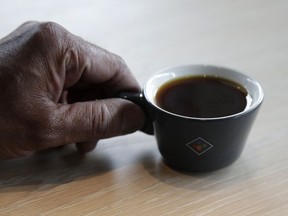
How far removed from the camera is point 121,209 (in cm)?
58

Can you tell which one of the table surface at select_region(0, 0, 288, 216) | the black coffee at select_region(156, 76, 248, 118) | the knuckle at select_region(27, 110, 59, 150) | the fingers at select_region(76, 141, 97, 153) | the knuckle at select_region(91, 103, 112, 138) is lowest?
the table surface at select_region(0, 0, 288, 216)

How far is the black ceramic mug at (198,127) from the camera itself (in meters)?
0.57

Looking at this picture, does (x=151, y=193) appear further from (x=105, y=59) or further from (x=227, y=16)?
Answer: (x=227, y=16)

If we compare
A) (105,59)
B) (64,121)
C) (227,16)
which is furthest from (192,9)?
(64,121)

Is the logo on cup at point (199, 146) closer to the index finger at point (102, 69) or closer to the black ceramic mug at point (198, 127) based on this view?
the black ceramic mug at point (198, 127)

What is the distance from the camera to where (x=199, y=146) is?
1.94 ft

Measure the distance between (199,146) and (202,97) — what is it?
0.07 metres

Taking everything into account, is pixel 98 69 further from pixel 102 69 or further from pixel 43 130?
pixel 43 130

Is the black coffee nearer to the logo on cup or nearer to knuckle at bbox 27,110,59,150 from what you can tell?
the logo on cup

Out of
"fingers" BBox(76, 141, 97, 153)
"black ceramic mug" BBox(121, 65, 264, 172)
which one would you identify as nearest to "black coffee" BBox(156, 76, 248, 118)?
"black ceramic mug" BBox(121, 65, 264, 172)

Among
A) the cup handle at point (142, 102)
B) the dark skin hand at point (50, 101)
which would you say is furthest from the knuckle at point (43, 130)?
the cup handle at point (142, 102)

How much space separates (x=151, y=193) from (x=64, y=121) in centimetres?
13

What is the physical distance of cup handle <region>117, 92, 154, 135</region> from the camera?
2.09 ft

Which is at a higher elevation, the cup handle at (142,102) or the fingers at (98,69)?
the fingers at (98,69)
